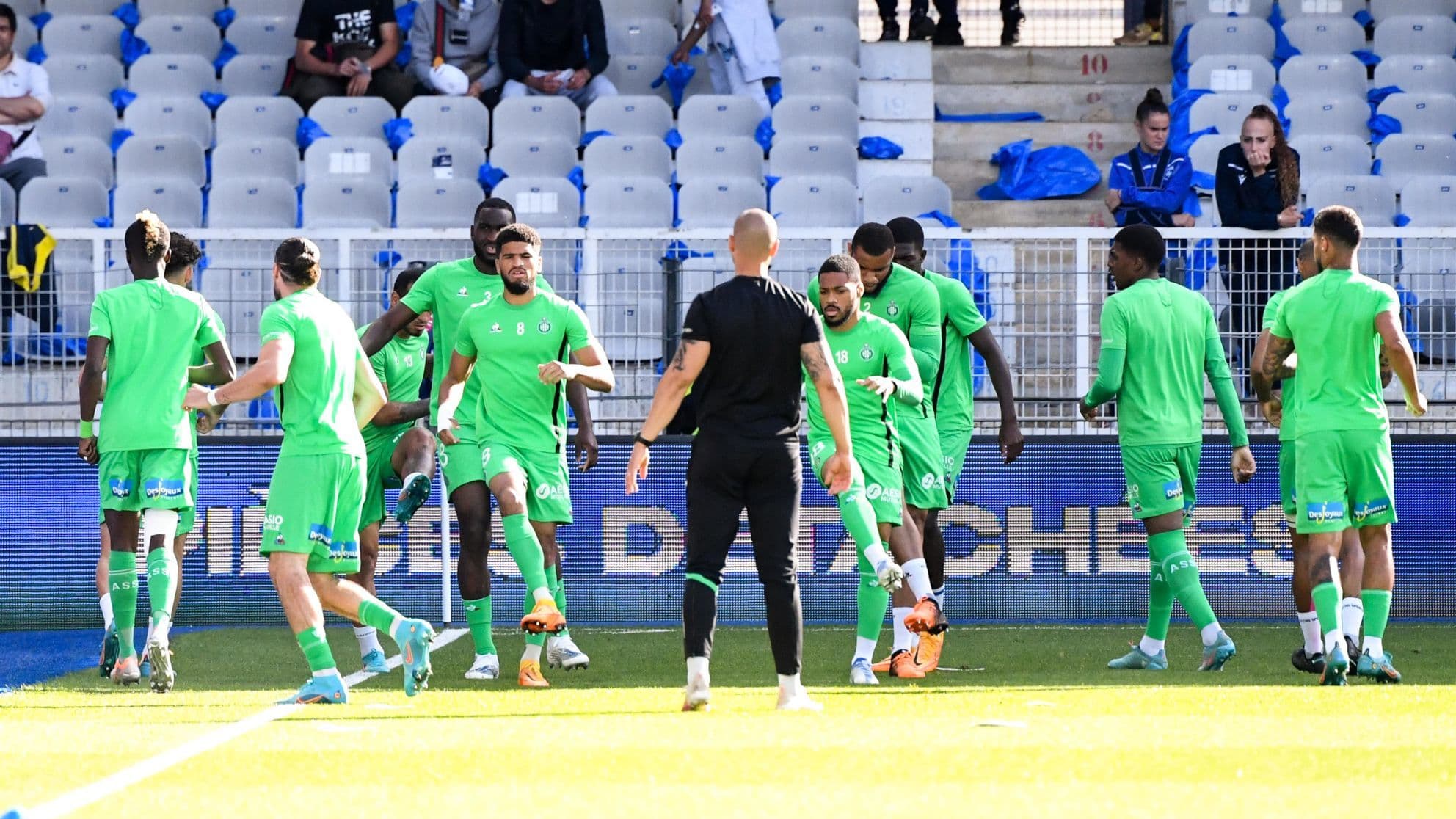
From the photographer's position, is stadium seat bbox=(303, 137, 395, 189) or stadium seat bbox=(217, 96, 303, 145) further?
stadium seat bbox=(217, 96, 303, 145)

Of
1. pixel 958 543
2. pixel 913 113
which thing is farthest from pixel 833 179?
pixel 958 543

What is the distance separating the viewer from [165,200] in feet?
53.4

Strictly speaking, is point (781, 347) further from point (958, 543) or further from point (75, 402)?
point (75, 402)

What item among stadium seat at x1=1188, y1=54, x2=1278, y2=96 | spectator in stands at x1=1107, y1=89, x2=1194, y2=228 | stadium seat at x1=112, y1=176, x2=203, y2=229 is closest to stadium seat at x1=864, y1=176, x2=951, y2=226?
spectator in stands at x1=1107, y1=89, x2=1194, y2=228

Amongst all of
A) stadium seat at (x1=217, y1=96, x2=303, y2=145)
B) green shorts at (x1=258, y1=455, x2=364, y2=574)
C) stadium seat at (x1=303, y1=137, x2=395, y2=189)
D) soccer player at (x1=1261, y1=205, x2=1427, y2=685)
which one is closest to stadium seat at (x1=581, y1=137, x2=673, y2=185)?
stadium seat at (x1=303, y1=137, x2=395, y2=189)

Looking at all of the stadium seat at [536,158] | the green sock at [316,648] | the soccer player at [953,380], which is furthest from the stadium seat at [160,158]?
the green sock at [316,648]

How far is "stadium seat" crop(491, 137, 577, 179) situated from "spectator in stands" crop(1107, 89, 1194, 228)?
4571mm

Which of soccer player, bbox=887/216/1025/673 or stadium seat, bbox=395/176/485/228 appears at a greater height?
stadium seat, bbox=395/176/485/228

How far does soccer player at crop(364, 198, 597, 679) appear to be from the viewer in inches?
375

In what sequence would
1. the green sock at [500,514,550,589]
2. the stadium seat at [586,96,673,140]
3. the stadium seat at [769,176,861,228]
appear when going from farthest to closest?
the stadium seat at [586,96,673,140] → the stadium seat at [769,176,861,228] → the green sock at [500,514,550,589]

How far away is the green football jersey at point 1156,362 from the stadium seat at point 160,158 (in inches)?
371

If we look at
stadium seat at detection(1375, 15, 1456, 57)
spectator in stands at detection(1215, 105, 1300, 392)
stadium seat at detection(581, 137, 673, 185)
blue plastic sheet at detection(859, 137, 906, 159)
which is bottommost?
spectator in stands at detection(1215, 105, 1300, 392)

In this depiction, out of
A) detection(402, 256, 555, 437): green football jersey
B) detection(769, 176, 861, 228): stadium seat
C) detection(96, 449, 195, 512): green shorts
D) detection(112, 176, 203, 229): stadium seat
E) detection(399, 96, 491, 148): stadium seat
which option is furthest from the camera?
detection(399, 96, 491, 148): stadium seat

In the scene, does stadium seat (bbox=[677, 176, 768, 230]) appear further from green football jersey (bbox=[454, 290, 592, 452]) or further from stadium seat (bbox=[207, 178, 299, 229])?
green football jersey (bbox=[454, 290, 592, 452])
